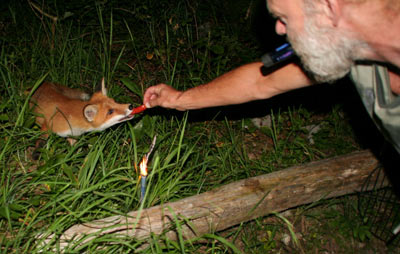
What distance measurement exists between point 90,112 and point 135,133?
580mm

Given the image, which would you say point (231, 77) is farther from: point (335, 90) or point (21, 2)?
point (21, 2)

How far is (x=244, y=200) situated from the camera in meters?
2.92

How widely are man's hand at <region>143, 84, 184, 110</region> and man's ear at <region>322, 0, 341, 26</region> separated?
4.74 ft

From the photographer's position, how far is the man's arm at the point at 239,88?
2.75 metres

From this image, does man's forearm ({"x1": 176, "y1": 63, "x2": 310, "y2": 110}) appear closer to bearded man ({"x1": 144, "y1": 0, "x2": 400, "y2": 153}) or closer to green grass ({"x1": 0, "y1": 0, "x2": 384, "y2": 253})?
bearded man ({"x1": 144, "y1": 0, "x2": 400, "y2": 153})

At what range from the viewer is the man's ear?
6.62 feet

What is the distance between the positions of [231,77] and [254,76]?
0.68 ft

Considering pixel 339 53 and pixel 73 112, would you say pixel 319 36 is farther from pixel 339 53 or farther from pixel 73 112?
pixel 73 112

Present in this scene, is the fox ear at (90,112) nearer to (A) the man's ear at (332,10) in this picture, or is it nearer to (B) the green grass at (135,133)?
(B) the green grass at (135,133)

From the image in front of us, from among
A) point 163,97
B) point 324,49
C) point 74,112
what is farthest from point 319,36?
point 74,112

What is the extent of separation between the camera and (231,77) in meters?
2.91

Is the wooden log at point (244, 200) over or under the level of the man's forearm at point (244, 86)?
under

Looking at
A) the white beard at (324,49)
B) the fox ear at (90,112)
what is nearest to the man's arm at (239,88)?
the white beard at (324,49)

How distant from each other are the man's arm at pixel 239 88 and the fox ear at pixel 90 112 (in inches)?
34.4
